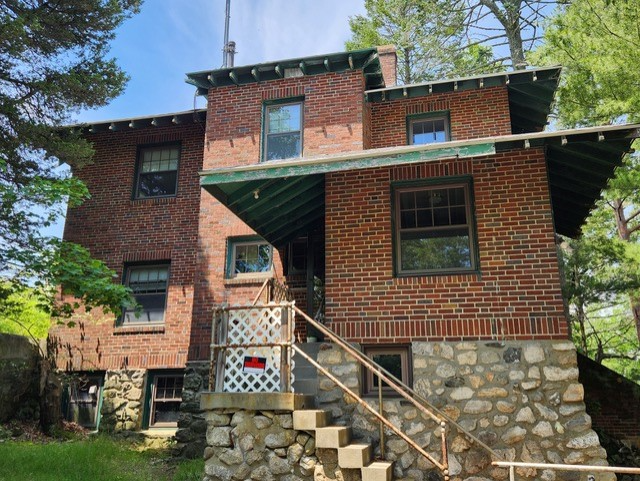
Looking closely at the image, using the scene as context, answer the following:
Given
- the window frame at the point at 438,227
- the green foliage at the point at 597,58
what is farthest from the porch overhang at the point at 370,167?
the green foliage at the point at 597,58

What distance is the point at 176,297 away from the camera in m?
12.4

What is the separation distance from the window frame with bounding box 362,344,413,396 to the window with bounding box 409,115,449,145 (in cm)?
494

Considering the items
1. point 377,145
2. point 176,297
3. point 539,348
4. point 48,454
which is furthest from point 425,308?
point 176,297

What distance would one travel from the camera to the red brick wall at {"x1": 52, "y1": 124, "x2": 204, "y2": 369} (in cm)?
1223

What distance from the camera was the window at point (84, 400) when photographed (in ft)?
40.1

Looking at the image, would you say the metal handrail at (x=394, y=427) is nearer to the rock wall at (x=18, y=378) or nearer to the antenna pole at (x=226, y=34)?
the rock wall at (x=18, y=378)

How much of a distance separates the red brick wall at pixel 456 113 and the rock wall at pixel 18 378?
8770 mm

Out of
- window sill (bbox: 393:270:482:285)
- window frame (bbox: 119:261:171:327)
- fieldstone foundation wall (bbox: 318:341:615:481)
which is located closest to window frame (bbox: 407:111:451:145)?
window sill (bbox: 393:270:482:285)

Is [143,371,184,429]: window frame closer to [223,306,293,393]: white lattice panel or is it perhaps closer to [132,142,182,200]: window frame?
[132,142,182,200]: window frame

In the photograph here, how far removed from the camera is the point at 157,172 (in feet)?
45.1

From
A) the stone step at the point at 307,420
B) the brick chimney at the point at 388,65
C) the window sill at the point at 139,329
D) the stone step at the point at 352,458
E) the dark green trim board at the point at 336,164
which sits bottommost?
the stone step at the point at 352,458

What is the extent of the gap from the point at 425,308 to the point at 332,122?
17.2 ft

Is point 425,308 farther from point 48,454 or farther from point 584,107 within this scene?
point 584,107

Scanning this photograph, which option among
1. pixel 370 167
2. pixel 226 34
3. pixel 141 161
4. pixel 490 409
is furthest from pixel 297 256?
pixel 226 34
